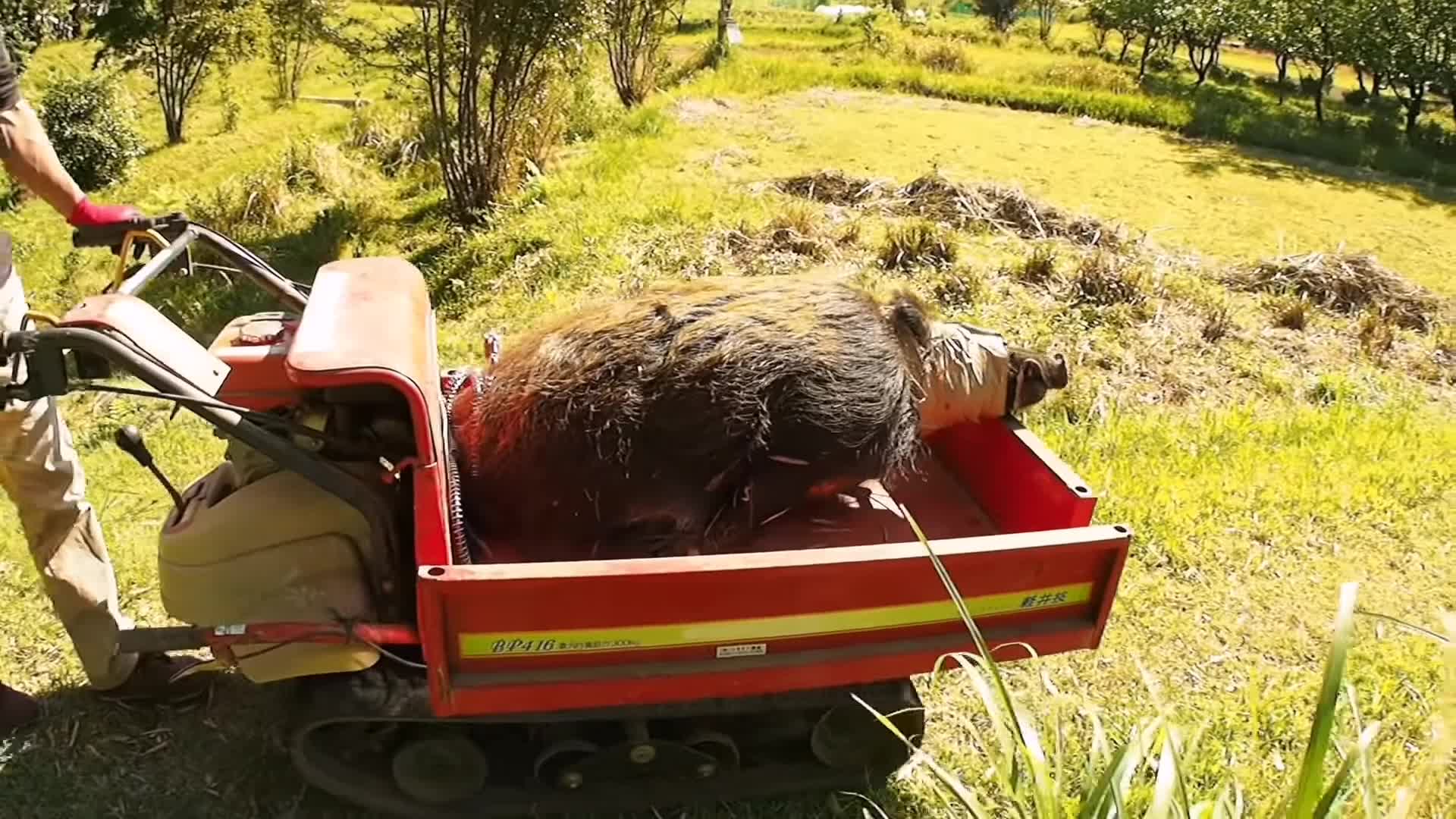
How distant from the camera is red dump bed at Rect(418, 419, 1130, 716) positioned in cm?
240

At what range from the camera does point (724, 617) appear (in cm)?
252

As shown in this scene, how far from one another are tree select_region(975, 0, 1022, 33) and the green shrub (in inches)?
919

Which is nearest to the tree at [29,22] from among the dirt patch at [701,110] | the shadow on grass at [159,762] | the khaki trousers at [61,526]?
the dirt patch at [701,110]

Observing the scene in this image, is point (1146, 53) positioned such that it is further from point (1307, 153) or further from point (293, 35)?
point (293, 35)

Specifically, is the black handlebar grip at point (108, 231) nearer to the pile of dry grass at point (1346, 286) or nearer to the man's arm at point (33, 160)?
the man's arm at point (33, 160)

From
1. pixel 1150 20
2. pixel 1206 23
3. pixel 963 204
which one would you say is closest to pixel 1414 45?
pixel 1206 23

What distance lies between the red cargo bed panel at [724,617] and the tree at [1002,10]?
29.6 metres

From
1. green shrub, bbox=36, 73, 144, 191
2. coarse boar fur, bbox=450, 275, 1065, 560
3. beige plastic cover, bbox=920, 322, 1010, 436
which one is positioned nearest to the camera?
coarse boar fur, bbox=450, 275, 1065, 560

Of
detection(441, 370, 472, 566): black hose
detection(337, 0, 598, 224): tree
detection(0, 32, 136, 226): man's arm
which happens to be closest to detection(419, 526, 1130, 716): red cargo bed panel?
detection(441, 370, 472, 566): black hose

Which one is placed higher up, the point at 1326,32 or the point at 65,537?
the point at 1326,32

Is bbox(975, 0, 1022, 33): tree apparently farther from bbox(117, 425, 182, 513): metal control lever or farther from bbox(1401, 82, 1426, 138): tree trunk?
bbox(117, 425, 182, 513): metal control lever

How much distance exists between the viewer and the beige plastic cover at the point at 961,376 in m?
3.12

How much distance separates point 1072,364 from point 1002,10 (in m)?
28.1

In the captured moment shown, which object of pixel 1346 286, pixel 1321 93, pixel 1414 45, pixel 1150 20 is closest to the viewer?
pixel 1346 286
